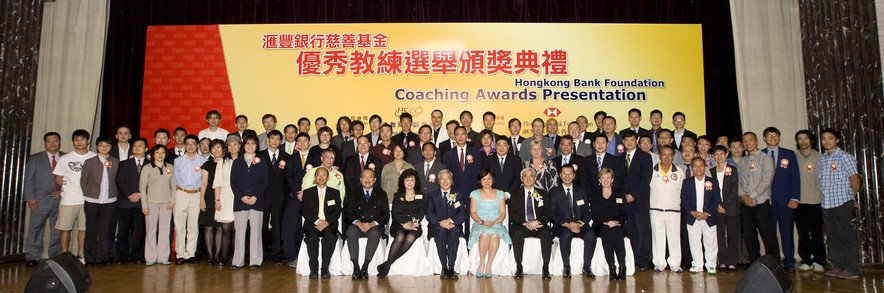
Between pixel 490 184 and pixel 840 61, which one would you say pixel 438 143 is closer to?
pixel 490 184

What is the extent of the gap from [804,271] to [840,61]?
6.63 ft

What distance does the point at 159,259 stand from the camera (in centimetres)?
562

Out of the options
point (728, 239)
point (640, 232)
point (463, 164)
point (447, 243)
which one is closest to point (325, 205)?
point (447, 243)

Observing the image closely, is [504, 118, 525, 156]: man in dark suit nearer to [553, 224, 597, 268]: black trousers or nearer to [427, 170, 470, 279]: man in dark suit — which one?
[427, 170, 470, 279]: man in dark suit

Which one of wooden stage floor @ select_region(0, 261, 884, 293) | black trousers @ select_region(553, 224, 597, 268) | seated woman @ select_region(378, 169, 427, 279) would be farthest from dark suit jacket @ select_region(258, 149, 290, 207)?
black trousers @ select_region(553, 224, 597, 268)

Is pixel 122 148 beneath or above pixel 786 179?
above

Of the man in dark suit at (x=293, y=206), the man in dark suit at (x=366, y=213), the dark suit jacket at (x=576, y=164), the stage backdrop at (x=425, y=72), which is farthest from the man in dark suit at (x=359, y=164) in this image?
the dark suit jacket at (x=576, y=164)

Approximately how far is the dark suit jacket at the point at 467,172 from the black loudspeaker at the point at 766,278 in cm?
270

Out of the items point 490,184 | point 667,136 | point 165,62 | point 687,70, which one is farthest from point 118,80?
point 687,70

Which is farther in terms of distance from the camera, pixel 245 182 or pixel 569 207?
pixel 245 182

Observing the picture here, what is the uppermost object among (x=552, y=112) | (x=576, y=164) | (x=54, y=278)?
(x=552, y=112)

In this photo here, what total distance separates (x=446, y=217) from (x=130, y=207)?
313 centimetres

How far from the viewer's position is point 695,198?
17.3 feet

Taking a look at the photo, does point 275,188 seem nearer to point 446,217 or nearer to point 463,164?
point 446,217
